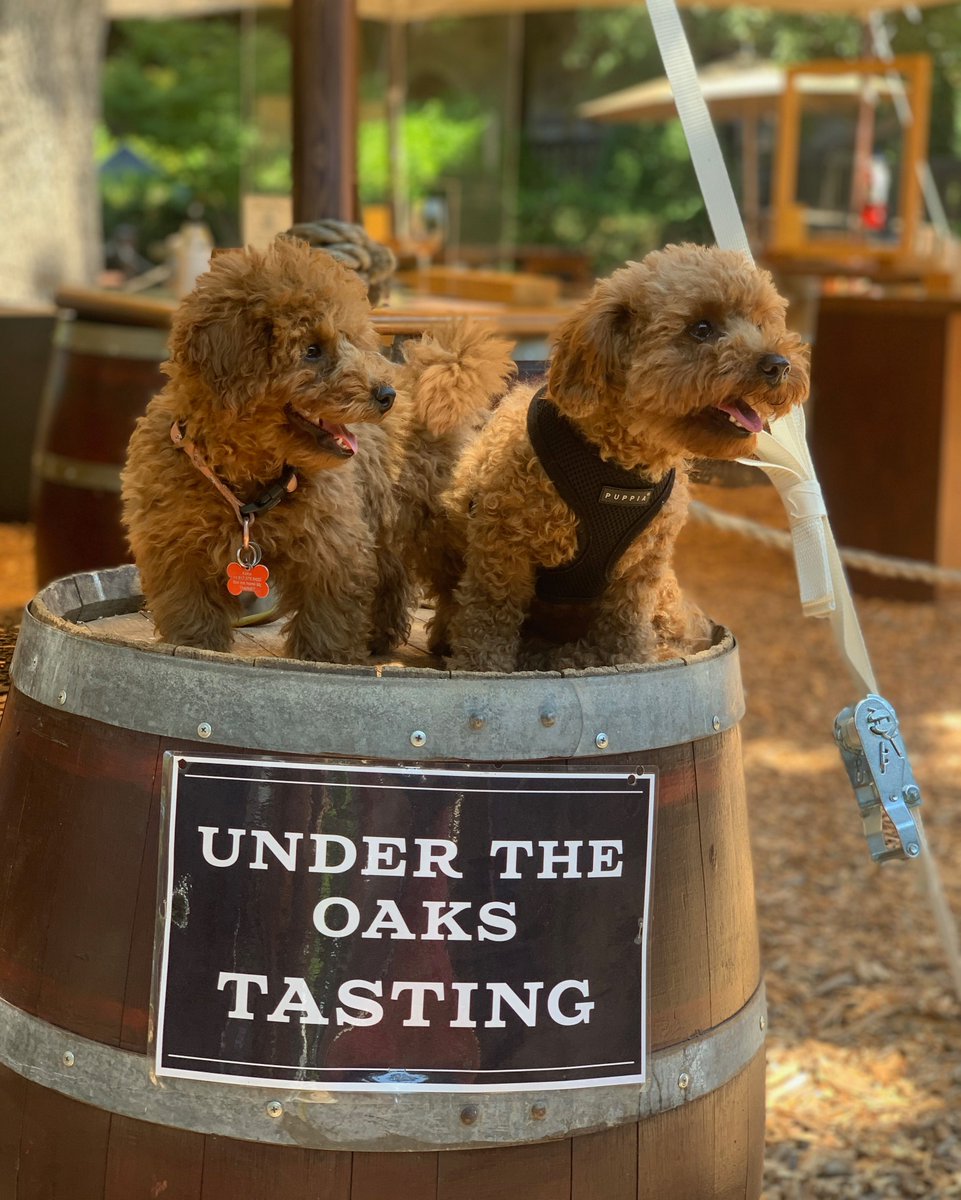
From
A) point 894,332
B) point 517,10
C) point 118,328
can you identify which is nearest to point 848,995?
point 118,328

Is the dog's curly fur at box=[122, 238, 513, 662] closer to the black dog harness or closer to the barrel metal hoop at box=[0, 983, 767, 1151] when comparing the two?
the black dog harness

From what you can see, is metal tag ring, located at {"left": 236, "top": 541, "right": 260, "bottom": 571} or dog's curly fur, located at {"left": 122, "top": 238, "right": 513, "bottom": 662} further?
metal tag ring, located at {"left": 236, "top": 541, "right": 260, "bottom": 571}

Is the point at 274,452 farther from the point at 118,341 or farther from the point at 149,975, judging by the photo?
the point at 118,341

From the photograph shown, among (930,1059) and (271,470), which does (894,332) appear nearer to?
(930,1059)

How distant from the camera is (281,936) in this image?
165cm

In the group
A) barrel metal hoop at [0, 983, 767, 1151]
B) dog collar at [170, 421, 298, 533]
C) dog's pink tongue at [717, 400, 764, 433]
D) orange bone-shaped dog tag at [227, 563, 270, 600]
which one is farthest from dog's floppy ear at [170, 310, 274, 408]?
barrel metal hoop at [0, 983, 767, 1151]

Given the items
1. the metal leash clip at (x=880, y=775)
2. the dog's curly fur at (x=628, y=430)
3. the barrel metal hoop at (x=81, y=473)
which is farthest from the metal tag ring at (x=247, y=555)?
the barrel metal hoop at (x=81, y=473)

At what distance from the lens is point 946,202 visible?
21297mm

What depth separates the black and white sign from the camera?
1646 millimetres

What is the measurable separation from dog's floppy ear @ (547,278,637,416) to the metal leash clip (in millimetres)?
555

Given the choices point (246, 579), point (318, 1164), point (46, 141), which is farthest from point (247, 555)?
point (46, 141)

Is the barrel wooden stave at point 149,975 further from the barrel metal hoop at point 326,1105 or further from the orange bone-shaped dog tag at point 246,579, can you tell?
the orange bone-shaped dog tag at point 246,579

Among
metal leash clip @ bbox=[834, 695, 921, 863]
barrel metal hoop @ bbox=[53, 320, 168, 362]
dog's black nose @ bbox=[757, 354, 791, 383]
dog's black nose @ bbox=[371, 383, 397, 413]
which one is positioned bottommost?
metal leash clip @ bbox=[834, 695, 921, 863]

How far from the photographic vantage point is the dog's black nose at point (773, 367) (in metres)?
1.92
